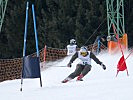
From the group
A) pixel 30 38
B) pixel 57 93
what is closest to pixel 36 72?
pixel 57 93

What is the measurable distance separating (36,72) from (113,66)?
6.90 m

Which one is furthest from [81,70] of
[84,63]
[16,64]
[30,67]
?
[16,64]

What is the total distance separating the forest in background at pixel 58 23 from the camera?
80.5 ft

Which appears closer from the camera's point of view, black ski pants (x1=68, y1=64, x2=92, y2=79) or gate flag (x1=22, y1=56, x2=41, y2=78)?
gate flag (x1=22, y1=56, x2=41, y2=78)

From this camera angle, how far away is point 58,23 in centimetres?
2570

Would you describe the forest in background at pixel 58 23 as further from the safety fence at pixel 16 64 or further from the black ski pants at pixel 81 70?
the black ski pants at pixel 81 70

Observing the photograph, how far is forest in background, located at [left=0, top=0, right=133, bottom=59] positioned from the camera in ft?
80.5

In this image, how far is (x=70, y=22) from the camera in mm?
25219

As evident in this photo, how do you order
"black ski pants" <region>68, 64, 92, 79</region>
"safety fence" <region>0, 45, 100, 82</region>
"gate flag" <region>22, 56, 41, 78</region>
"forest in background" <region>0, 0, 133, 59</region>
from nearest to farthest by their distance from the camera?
"gate flag" <region>22, 56, 41, 78</region> < "black ski pants" <region>68, 64, 92, 79</region> < "safety fence" <region>0, 45, 100, 82</region> < "forest in background" <region>0, 0, 133, 59</region>

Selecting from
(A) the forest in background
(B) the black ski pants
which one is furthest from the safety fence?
(B) the black ski pants

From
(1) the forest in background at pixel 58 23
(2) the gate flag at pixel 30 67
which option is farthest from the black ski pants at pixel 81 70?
(1) the forest in background at pixel 58 23

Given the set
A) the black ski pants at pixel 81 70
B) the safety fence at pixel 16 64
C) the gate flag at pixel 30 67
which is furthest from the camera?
the safety fence at pixel 16 64

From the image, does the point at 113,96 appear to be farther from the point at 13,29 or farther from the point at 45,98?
the point at 13,29

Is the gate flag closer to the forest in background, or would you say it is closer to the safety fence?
the safety fence
